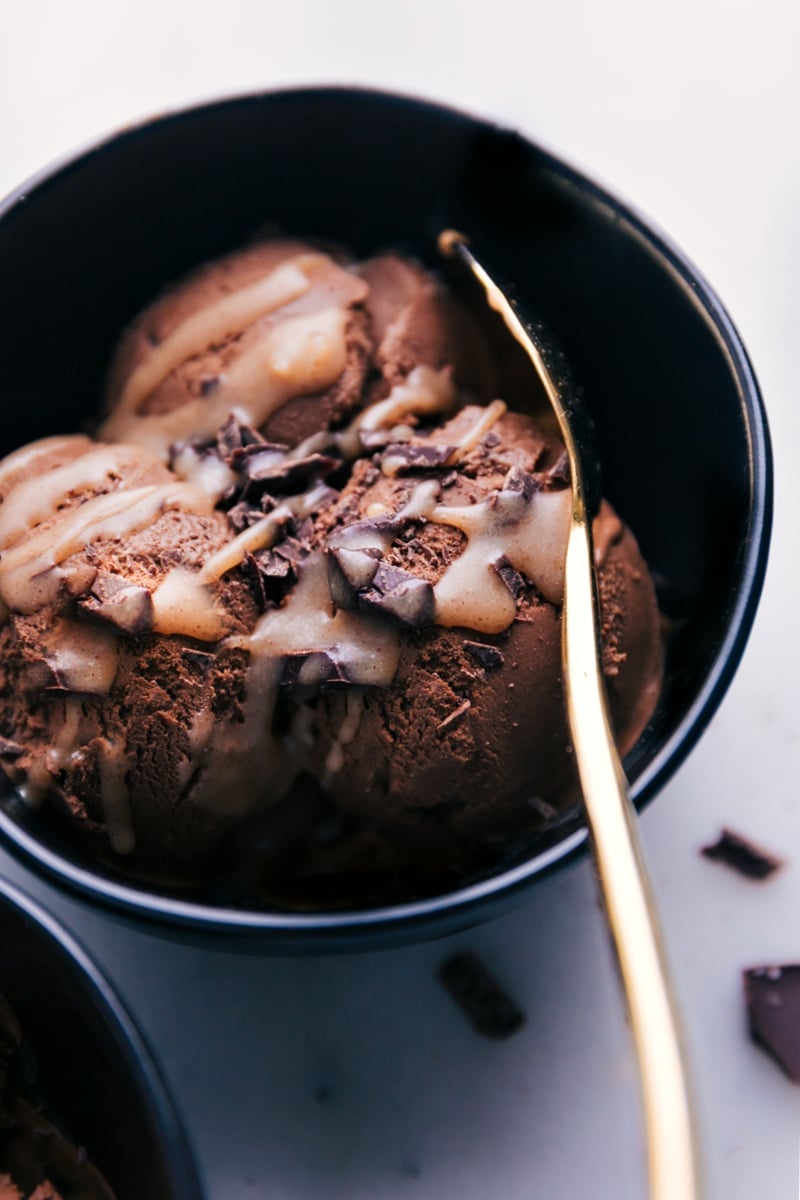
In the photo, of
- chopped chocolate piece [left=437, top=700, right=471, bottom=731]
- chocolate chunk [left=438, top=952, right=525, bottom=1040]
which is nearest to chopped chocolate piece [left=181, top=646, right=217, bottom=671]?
chopped chocolate piece [left=437, top=700, right=471, bottom=731]

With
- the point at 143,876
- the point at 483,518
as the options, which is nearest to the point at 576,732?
the point at 483,518

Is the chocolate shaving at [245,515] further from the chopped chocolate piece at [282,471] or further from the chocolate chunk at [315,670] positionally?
the chocolate chunk at [315,670]

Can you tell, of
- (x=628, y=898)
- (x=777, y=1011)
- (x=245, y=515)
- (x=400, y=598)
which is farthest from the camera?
(x=777, y=1011)

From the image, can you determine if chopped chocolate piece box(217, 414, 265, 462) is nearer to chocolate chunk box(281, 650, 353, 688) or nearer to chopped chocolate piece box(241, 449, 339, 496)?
chopped chocolate piece box(241, 449, 339, 496)

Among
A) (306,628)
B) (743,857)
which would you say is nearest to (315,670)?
(306,628)

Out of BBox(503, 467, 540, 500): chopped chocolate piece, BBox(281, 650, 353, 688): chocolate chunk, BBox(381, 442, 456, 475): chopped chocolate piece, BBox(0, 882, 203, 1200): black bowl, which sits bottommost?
BBox(0, 882, 203, 1200): black bowl

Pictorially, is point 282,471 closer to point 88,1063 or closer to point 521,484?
point 521,484

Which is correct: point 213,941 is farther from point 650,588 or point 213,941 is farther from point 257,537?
point 650,588
